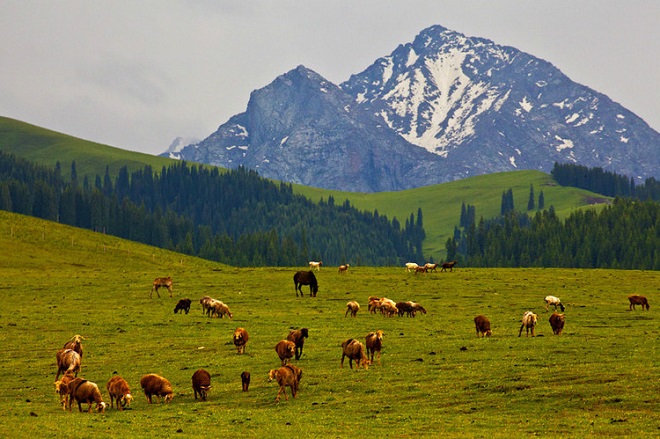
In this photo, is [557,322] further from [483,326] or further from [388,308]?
[388,308]

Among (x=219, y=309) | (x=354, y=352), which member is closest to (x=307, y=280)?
(x=219, y=309)

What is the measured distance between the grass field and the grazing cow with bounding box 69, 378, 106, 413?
2.56ft

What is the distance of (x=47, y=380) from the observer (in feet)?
132

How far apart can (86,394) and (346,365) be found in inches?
547

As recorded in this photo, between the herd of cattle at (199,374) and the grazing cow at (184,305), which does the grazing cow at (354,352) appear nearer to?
the herd of cattle at (199,374)

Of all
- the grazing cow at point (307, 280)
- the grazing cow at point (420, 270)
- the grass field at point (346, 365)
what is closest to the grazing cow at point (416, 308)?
the grass field at point (346, 365)

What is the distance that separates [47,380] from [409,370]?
698 inches

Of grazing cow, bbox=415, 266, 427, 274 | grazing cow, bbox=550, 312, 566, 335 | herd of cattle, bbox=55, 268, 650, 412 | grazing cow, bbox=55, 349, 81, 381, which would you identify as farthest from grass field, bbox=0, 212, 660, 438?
grazing cow, bbox=415, 266, 427, 274

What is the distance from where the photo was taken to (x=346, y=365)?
135 ft

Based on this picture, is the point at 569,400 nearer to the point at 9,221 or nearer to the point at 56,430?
the point at 56,430

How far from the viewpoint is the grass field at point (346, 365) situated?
29.2 meters

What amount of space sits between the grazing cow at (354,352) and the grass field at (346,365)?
1.66ft

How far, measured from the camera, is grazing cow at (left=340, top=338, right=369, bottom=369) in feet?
129

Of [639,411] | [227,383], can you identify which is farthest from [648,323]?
[227,383]
